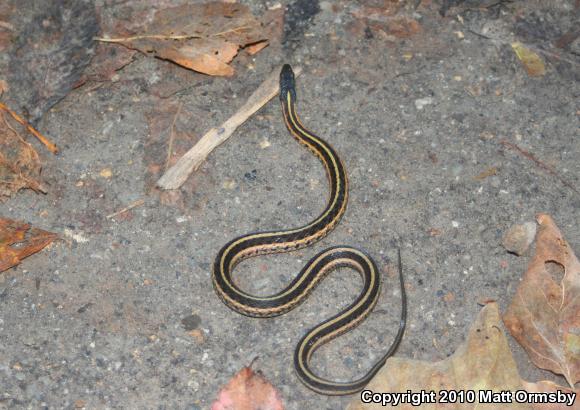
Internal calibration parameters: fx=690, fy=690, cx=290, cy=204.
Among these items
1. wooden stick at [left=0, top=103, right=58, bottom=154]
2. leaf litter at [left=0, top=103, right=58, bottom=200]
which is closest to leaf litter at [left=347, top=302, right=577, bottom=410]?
leaf litter at [left=0, top=103, right=58, bottom=200]

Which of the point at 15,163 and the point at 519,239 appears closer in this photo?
the point at 519,239

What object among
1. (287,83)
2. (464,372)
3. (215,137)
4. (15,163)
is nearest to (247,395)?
(464,372)

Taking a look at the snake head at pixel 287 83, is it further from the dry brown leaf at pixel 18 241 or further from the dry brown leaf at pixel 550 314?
the dry brown leaf at pixel 550 314

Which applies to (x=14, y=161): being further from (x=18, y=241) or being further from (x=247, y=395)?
(x=247, y=395)

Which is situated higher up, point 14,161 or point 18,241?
point 14,161

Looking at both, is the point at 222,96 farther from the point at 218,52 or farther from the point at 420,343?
the point at 420,343

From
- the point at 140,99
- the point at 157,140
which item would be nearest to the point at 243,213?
the point at 157,140

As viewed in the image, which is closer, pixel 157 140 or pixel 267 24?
pixel 157 140
